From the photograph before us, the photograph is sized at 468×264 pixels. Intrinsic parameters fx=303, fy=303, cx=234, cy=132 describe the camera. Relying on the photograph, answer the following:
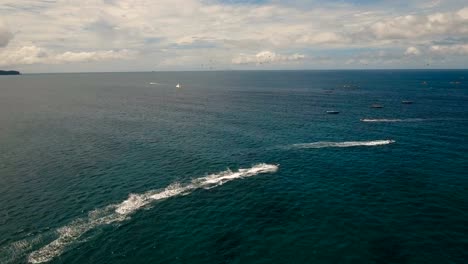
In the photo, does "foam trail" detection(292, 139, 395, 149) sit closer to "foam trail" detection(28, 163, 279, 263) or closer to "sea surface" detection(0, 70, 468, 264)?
"sea surface" detection(0, 70, 468, 264)

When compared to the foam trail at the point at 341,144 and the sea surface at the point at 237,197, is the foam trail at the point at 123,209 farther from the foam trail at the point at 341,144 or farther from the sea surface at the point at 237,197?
the foam trail at the point at 341,144

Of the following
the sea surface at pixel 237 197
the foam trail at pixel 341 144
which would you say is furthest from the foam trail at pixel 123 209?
the foam trail at pixel 341 144

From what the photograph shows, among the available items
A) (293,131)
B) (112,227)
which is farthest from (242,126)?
(112,227)

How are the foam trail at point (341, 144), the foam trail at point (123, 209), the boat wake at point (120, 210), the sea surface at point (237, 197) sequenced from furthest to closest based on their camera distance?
1. the foam trail at point (341, 144)
2. the boat wake at point (120, 210)
3. the foam trail at point (123, 209)
4. the sea surface at point (237, 197)

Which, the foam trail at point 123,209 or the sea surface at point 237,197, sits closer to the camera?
the sea surface at point 237,197

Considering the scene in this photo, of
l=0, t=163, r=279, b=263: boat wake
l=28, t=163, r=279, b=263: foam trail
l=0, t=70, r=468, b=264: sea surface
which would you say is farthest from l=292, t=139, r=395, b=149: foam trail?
l=28, t=163, r=279, b=263: foam trail

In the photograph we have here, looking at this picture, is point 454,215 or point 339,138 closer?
point 454,215

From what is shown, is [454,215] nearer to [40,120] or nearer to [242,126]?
[242,126]

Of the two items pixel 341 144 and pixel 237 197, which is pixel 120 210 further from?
pixel 341 144

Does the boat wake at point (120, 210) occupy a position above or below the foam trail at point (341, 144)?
below
